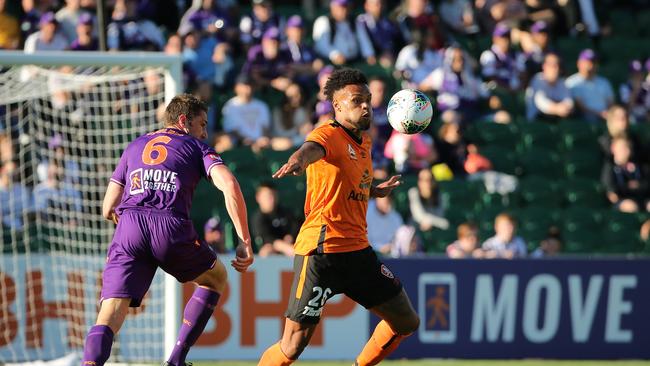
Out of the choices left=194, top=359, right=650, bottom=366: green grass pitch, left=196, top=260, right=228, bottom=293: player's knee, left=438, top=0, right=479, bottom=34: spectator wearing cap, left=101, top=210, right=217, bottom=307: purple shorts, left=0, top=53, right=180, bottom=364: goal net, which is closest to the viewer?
left=101, top=210, right=217, bottom=307: purple shorts

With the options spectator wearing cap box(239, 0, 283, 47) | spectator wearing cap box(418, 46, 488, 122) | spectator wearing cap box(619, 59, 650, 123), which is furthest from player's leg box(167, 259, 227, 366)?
spectator wearing cap box(619, 59, 650, 123)

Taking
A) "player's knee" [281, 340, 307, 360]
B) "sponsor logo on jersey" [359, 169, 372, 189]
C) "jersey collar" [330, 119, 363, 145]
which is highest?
"jersey collar" [330, 119, 363, 145]

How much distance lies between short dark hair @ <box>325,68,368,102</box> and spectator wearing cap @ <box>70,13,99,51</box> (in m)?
6.51

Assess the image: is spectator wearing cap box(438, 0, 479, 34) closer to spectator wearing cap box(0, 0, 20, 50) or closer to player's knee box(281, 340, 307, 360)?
spectator wearing cap box(0, 0, 20, 50)

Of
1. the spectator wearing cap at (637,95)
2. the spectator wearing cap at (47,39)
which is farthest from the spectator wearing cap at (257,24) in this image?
the spectator wearing cap at (637,95)

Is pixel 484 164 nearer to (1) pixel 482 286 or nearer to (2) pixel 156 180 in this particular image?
(1) pixel 482 286

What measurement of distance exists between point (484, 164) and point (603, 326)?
3.16m

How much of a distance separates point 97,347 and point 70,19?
7.74 metres

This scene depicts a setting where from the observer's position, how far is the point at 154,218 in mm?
7926

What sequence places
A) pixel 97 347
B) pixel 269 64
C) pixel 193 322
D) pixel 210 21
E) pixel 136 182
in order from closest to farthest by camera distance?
pixel 97 347 < pixel 136 182 < pixel 193 322 < pixel 269 64 < pixel 210 21

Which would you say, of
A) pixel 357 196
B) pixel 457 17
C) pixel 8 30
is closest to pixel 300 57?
pixel 457 17

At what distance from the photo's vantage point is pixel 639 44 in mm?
18250

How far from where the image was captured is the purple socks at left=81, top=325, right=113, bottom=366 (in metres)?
A: 7.74

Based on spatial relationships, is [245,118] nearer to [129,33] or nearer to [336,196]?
[129,33]
